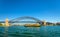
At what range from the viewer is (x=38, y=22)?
6358 inches

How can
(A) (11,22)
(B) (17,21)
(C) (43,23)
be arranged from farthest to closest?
1. (C) (43,23)
2. (A) (11,22)
3. (B) (17,21)

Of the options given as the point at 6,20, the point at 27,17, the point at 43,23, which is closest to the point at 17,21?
the point at 27,17

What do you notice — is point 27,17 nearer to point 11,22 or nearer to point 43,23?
point 11,22

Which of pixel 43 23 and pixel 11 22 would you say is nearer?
pixel 11 22

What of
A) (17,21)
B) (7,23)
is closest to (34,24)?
(17,21)

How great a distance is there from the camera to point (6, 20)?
17475 centimetres

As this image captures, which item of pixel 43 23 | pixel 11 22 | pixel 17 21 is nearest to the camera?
pixel 17 21

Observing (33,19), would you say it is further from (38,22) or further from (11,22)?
(11,22)

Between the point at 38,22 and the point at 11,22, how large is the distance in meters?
26.2

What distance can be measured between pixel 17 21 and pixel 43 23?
39.2 metres

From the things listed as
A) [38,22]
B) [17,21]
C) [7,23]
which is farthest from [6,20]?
[38,22]

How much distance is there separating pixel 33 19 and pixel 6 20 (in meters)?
30.2

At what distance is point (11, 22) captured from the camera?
555 ft

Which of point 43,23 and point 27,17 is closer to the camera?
point 27,17
